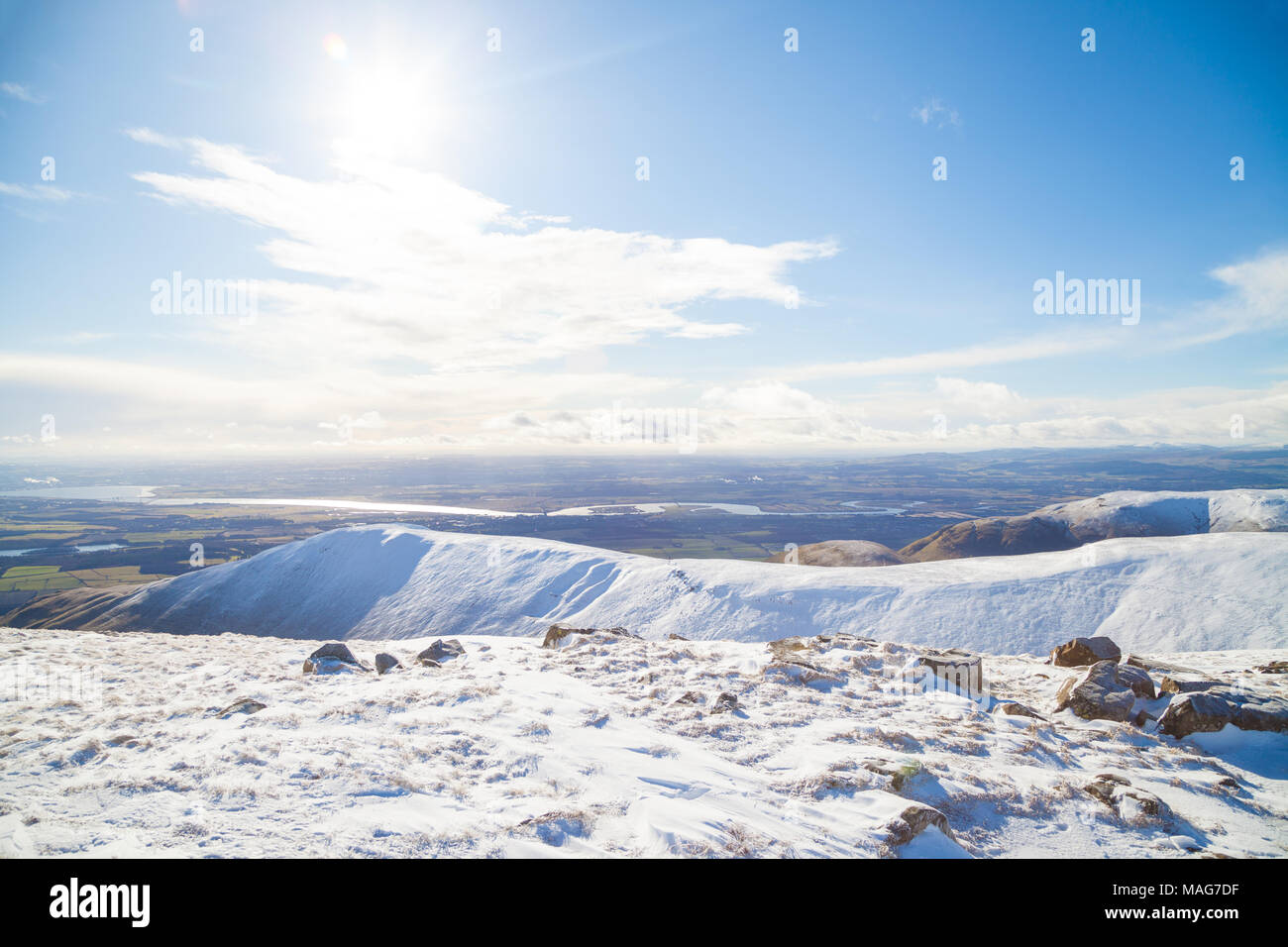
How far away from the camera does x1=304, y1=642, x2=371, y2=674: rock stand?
12148 mm

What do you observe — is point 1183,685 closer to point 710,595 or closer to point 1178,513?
point 710,595

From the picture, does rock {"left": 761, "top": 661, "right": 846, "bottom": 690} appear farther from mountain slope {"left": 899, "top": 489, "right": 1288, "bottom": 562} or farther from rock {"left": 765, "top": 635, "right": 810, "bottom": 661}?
mountain slope {"left": 899, "top": 489, "right": 1288, "bottom": 562}

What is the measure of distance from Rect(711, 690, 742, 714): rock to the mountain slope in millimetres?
53064

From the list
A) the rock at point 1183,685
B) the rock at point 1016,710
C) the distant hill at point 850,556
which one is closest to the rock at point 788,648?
the rock at point 1016,710

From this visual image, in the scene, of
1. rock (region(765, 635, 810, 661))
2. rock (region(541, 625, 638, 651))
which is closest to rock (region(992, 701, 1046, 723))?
rock (region(765, 635, 810, 661))

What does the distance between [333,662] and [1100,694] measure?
1659 centimetres

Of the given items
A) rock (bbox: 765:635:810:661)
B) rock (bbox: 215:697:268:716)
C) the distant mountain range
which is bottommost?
the distant mountain range

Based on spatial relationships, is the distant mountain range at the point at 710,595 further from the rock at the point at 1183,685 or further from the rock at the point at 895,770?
the rock at the point at 895,770

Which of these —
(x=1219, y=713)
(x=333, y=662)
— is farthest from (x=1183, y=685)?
(x=333, y=662)

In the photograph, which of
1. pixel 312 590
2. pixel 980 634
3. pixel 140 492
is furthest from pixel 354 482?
pixel 980 634

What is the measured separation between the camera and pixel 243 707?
889 cm
